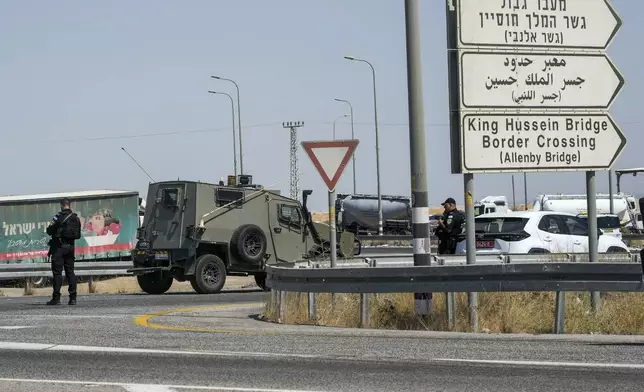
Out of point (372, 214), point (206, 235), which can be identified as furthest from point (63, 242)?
point (372, 214)

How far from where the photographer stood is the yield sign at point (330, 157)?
51.6 ft

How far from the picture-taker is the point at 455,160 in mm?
14914

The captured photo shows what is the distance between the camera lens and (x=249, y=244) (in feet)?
78.6

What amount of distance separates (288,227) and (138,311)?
798 cm

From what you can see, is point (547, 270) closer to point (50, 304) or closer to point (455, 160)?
point (455, 160)

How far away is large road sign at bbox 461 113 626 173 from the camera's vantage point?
15.0m

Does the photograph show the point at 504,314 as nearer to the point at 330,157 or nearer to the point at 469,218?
the point at 469,218

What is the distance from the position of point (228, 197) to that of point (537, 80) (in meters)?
10.3

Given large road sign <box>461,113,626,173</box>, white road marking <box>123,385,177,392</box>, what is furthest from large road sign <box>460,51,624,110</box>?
white road marking <box>123,385,177,392</box>

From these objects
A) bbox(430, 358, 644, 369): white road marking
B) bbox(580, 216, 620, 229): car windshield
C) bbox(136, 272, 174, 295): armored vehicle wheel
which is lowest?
bbox(430, 358, 644, 369): white road marking

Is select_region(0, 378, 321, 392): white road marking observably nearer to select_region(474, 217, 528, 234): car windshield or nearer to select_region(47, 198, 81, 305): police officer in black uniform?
select_region(47, 198, 81, 305): police officer in black uniform

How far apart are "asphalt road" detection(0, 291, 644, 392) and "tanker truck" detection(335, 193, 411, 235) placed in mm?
54603

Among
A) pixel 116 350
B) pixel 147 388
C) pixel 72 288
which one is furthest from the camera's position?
A: pixel 72 288

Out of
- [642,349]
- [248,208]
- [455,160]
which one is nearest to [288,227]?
[248,208]
